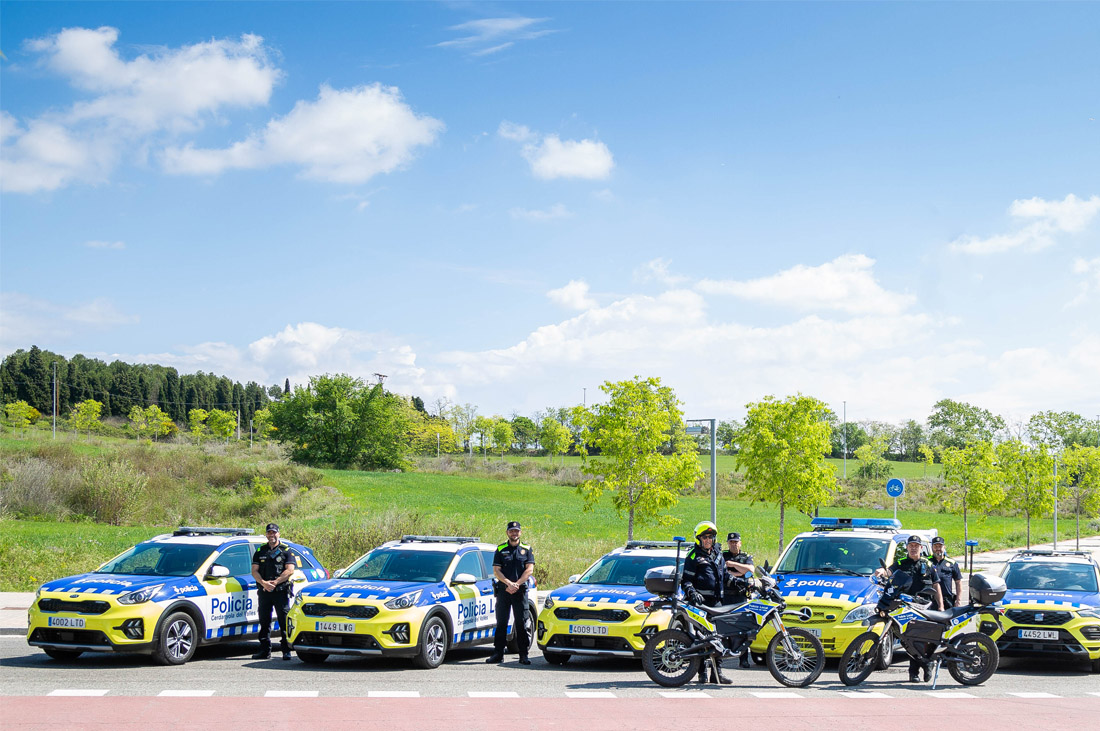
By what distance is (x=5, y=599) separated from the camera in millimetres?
19531

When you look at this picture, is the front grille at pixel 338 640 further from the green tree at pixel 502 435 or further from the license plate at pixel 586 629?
the green tree at pixel 502 435

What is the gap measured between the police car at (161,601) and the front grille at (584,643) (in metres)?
3.91

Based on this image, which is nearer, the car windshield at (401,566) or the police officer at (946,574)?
the police officer at (946,574)

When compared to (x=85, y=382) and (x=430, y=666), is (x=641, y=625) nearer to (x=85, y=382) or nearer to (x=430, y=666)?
(x=430, y=666)

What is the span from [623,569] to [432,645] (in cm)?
294

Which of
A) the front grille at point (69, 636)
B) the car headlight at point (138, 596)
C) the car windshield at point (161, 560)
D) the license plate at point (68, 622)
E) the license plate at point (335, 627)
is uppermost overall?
the car windshield at point (161, 560)

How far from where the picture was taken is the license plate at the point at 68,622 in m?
12.1

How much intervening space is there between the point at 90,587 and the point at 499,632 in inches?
202

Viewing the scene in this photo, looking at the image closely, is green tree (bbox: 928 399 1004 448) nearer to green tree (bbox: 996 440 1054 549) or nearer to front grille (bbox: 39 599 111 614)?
green tree (bbox: 996 440 1054 549)

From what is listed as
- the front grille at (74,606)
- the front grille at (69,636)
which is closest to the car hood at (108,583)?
the front grille at (74,606)

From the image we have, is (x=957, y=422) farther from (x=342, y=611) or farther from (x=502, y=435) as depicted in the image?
(x=342, y=611)

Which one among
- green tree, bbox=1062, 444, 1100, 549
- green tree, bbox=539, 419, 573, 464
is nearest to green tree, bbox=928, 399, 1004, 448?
green tree, bbox=539, 419, 573, 464

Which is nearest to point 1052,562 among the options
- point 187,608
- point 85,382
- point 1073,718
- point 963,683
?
point 963,683

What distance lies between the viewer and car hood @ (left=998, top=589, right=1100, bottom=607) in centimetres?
1399
